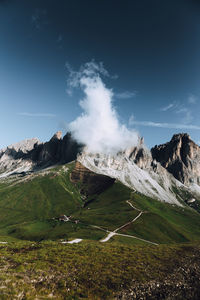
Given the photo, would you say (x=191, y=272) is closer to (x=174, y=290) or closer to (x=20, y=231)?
(x=174, y=290)

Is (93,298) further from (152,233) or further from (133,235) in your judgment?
(152,233)

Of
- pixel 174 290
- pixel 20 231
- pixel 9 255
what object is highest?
pixel 174 290

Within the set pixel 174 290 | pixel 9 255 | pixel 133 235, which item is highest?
pixel 174 290

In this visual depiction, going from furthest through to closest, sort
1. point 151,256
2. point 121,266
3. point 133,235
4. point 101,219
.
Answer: point 101,219
point 133,235
point 151,256
point 121,266

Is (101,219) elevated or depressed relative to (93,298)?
depressed

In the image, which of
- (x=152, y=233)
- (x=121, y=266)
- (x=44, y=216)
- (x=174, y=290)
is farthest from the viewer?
(x=44, y=216)

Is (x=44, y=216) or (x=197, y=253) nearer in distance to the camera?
(x=197, y=253)

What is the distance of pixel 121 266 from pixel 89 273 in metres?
6.30

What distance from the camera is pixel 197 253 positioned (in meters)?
39.2

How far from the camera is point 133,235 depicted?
367 feet

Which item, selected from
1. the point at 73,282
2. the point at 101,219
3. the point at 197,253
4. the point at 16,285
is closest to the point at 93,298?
the point at 73,282

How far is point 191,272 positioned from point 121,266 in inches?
438

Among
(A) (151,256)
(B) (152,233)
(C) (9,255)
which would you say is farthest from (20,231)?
(A) (151,256)

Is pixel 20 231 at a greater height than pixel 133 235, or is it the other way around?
pixel 133 235
